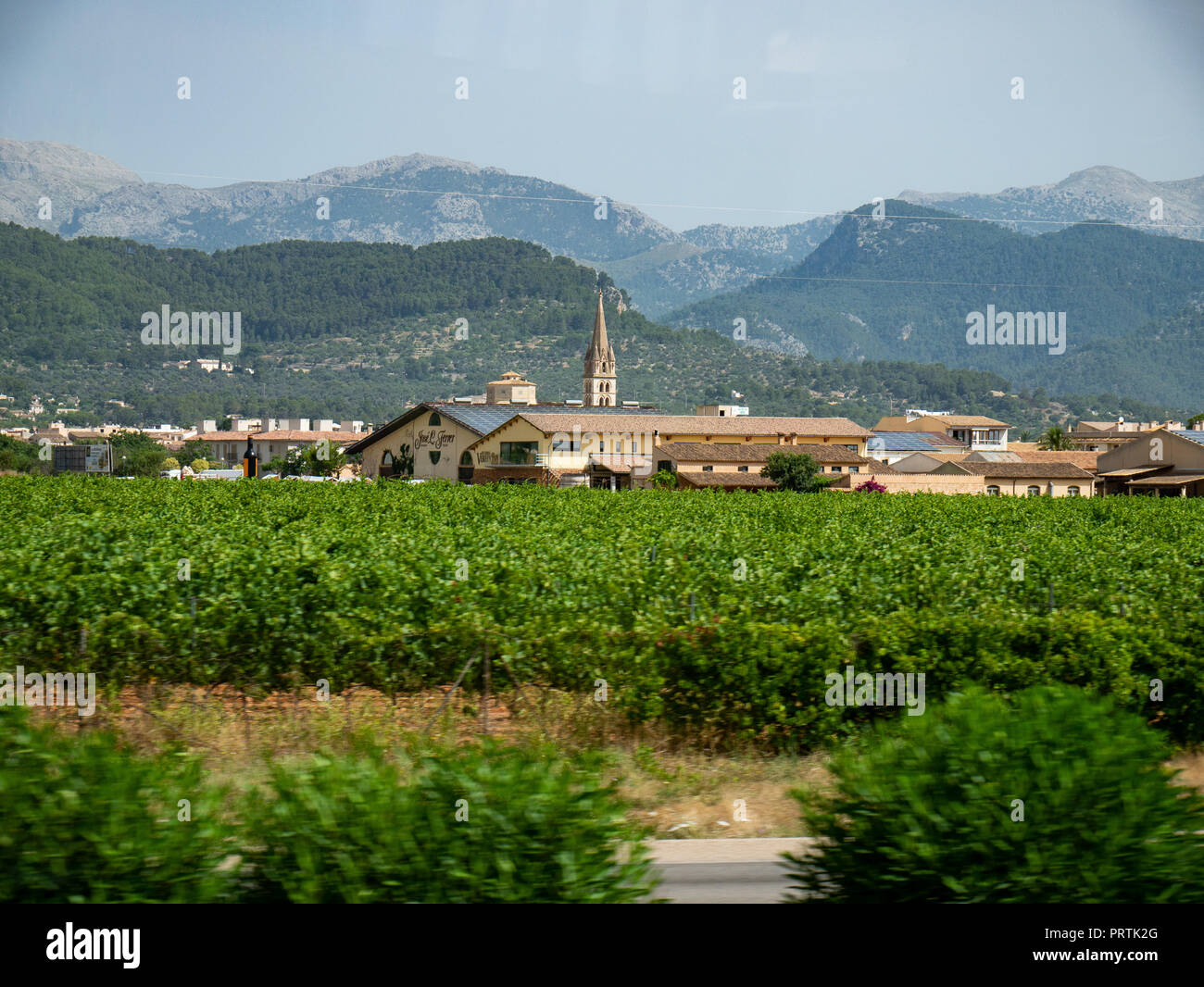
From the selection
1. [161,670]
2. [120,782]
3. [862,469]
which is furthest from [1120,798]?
[862,469]

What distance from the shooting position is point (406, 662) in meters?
12.1

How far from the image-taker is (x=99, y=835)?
15.8 feet

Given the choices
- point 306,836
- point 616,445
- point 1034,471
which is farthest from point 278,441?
point 306,836

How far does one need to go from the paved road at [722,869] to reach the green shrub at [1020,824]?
234cm

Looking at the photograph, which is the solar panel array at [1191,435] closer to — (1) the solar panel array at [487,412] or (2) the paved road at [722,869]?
(1) the solar panel array at [487,412]

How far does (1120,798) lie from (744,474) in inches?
2874

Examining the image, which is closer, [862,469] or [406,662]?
[406,662]

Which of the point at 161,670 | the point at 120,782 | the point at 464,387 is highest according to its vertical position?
the point at 464,387

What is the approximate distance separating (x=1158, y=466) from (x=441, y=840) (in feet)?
291

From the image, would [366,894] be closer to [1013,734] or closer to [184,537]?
[1013,734]

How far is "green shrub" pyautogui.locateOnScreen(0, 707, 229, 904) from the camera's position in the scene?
4.72 m

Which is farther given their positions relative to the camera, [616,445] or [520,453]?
[616,445]

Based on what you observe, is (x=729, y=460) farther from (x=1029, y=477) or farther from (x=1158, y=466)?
(x=1158, y=466)
